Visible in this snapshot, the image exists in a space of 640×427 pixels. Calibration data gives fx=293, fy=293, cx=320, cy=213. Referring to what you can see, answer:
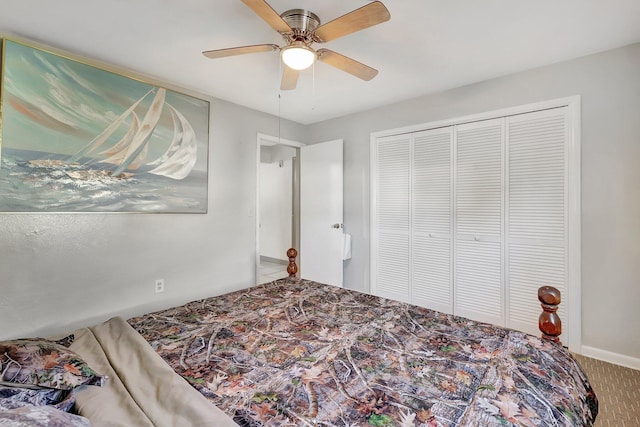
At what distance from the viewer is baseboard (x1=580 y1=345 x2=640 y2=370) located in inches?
85.4

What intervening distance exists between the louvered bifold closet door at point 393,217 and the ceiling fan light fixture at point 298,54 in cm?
186

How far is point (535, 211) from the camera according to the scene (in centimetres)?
254

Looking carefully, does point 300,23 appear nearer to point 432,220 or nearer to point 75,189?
point 75,189

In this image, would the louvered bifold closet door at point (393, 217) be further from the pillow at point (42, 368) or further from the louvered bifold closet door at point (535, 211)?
the pillow at point (42, 368)

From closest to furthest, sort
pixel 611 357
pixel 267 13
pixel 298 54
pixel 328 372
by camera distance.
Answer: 1. pixel 328 372
2. pixel 267 13
3. pixel 298 54
4. pixel 611 357

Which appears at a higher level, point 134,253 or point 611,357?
point 134,253

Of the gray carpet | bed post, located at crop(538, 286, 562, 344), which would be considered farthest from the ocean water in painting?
the gray carpet

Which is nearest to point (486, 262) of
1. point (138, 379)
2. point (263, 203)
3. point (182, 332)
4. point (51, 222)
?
point (182, 332)

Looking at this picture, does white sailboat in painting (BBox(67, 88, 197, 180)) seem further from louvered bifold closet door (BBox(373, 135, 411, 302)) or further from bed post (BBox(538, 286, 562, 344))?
bed post (BBox(538, 286, 562, 344))

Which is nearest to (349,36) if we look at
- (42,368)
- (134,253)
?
(42,368)

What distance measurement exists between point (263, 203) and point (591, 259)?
5.22m

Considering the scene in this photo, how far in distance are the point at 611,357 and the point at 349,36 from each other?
10.2 feet

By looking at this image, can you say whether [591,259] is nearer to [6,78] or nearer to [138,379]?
[138,379]

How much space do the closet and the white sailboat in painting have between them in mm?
2096
